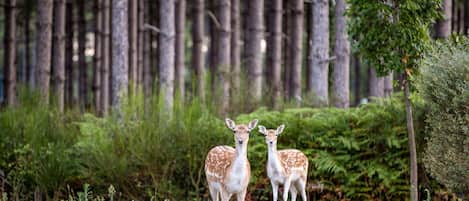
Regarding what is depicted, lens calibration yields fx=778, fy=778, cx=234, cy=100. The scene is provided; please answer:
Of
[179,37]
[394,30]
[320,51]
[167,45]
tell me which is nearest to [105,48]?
[179,37]

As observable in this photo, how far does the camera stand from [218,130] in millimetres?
10383

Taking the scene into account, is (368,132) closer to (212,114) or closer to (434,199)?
(434,199)

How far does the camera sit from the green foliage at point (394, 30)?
8.91 metres

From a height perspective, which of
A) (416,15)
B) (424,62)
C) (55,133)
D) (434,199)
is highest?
(416,15)

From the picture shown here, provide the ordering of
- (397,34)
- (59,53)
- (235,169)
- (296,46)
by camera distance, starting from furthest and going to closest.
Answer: (296,46) < (59,53) < (397,34) < (235,169)

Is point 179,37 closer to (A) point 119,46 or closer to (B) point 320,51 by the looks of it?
(A) point 119,46

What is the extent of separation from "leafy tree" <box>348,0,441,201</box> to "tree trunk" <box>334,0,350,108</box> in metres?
3.80

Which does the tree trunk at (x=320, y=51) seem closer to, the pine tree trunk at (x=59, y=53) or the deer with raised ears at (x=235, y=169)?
the pine tree trunk at (x=59, y=53)

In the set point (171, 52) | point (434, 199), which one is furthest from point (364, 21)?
point (171, 52)

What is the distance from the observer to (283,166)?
7.91 m

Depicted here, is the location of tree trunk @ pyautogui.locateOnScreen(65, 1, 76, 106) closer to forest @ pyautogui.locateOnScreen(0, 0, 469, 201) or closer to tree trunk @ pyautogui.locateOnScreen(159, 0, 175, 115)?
forest @ pyautogui.locateOnScreen(0, 0, 469, 201)

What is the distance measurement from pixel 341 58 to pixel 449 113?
16.3 feet

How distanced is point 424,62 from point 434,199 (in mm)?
2279

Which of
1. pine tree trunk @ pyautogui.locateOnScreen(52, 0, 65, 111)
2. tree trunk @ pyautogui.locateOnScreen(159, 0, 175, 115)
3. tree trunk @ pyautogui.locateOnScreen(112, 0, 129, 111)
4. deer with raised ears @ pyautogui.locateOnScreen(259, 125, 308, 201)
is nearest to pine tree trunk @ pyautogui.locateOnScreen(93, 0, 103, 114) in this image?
pine tree trunk @ pyautogui.locateOnScreen(52, 0, 65, 111)
